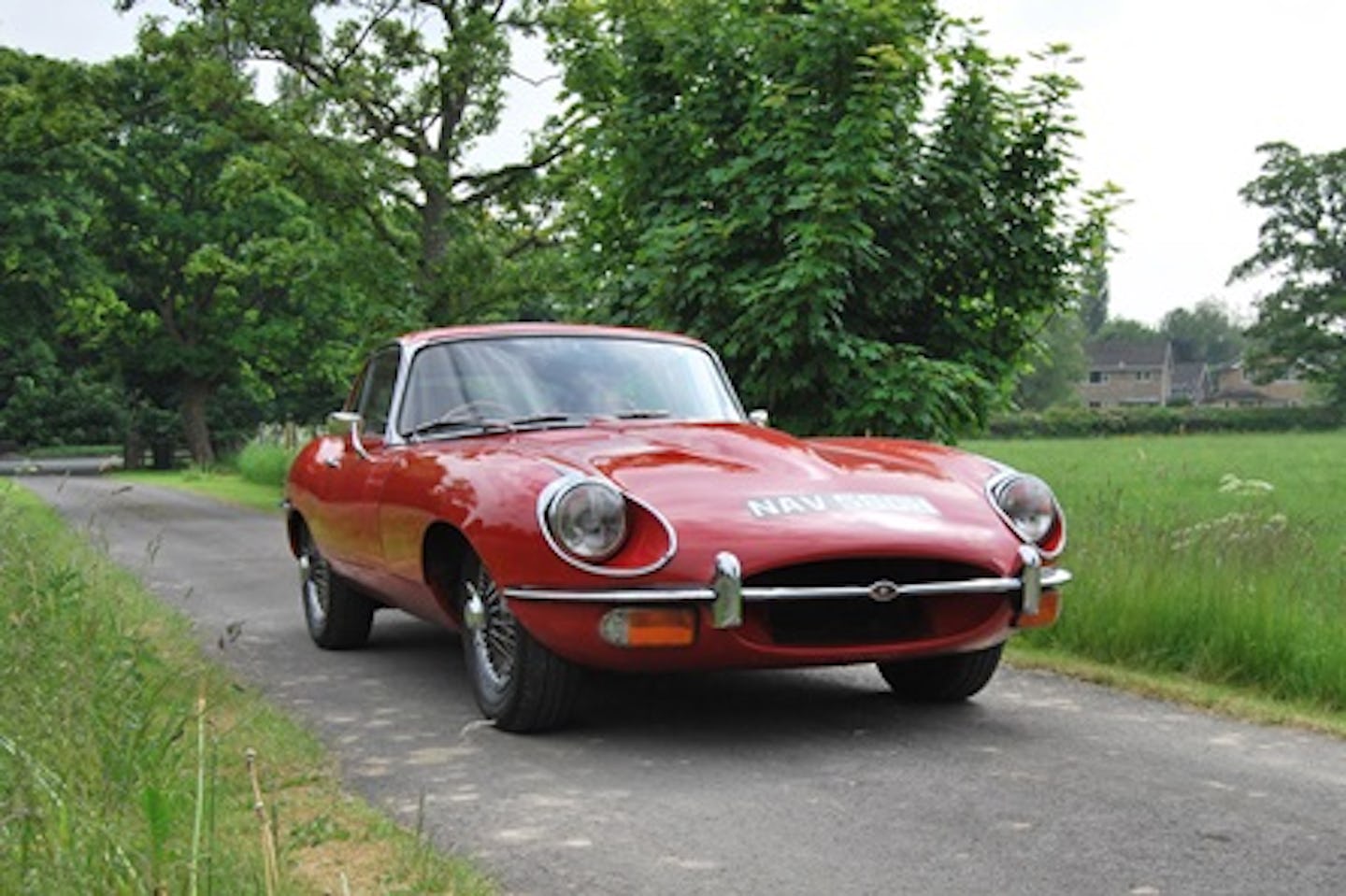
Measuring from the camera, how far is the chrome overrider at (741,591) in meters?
4.57

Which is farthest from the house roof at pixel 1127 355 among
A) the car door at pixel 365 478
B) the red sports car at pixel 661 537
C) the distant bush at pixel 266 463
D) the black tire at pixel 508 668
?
the black tire at pixel 508 668

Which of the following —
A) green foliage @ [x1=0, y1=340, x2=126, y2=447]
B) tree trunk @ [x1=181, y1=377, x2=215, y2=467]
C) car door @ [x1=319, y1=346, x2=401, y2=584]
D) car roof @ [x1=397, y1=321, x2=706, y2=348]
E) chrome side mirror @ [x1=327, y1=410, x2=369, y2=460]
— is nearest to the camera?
car door @ [x1=319, y1=346, x2=401, y2=584]

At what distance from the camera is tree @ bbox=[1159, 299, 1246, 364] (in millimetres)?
172125

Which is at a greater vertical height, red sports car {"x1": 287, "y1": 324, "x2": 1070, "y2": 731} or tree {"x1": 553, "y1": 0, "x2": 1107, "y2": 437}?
tree {"x1": 553, "y1": 0, "x2": 1107, "y2": 437}

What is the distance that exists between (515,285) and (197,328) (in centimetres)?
3130

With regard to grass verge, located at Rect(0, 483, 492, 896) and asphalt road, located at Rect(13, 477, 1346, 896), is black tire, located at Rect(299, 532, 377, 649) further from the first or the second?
grass verge, located at Rect(0, 483, 492, 896)

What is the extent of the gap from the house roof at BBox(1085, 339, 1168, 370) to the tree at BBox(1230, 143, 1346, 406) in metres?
62.0

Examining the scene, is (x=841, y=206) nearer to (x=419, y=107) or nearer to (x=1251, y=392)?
(x=419, y=107)

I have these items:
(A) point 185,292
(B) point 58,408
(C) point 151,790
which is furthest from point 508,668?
(B) point 58,408

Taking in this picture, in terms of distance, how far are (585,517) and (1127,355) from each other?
467ft

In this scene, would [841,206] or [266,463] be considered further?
[266,463]

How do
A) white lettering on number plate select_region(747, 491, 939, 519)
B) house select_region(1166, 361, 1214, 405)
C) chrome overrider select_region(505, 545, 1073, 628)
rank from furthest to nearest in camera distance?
house select_region(1166, 361, 1214, 405)
white lettering on number plate select_region(747, 491, 939, 519)
chrome overrider select_region(505, 545, 1073, 628)

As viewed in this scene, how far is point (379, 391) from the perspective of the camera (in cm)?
693

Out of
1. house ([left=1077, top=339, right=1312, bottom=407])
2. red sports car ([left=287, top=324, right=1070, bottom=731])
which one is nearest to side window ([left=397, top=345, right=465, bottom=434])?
red sports car ([left=287, top=324, right=1070, bottom=731])
